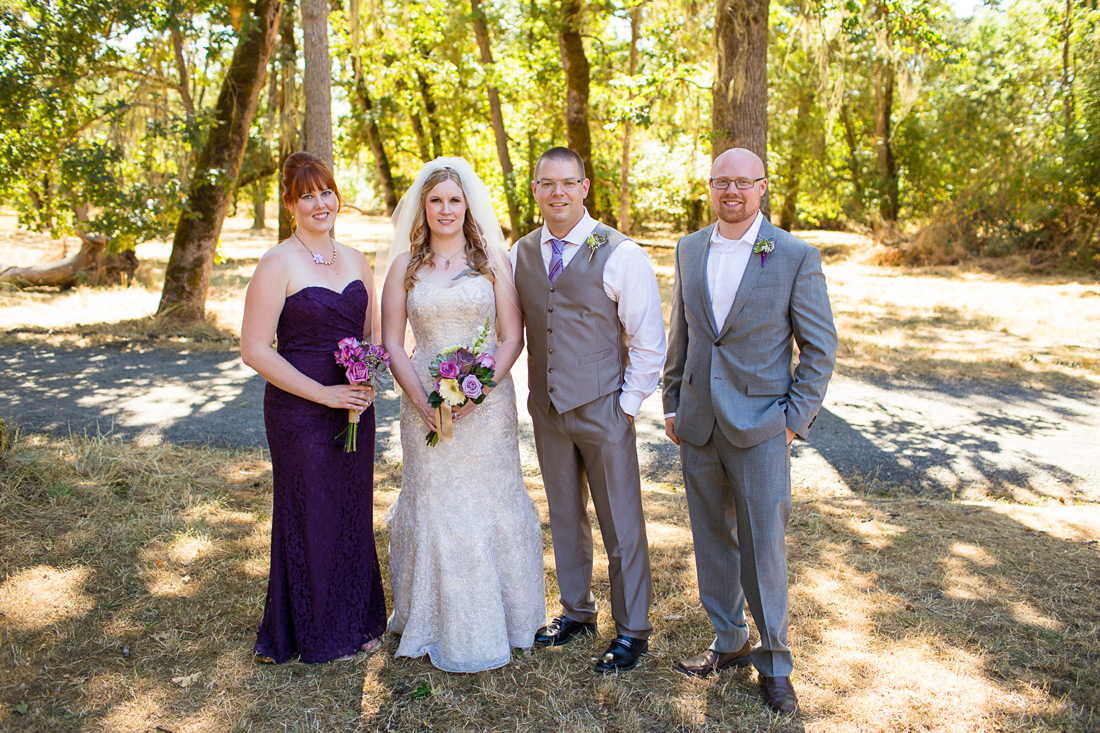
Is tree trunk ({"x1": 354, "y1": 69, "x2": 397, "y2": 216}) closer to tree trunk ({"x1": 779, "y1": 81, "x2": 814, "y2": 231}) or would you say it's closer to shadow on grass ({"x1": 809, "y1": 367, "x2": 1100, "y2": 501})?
tree trunk ({"x1": 779, "y1": 81, "x2": 814, "y2": 231})

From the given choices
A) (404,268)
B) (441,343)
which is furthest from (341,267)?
(441,343)

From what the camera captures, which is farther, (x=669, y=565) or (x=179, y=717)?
(x=669, y=565)

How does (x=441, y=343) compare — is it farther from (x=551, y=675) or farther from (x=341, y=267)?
(x=551, y=675)

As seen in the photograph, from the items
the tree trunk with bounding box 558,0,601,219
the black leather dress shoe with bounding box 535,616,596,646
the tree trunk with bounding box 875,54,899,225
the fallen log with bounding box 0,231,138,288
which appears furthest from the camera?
the tree trunk with bounding box 875,54,899,225

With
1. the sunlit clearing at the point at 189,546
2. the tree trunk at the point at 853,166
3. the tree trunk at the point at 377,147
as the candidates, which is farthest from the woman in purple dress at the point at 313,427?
the tree trunk at the point at 853,166

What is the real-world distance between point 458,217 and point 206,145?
8792 mm

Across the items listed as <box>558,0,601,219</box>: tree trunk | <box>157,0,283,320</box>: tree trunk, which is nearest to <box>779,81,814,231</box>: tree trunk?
<box>558,0,601,219</box>: tree trunk

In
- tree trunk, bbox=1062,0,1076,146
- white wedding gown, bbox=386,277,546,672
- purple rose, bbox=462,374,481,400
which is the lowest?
white wedding gown, bbox=386,277,546,672

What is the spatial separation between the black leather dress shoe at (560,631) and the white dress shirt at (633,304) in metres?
1.19

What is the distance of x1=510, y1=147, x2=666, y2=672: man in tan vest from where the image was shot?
3.34 meters

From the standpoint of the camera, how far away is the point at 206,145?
10.6 m

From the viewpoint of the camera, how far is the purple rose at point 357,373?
3.32 m

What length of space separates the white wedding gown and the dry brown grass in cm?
16

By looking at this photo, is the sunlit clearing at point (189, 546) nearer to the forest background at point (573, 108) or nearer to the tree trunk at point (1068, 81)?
the forest background at point (573, 108)
